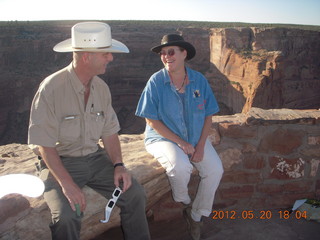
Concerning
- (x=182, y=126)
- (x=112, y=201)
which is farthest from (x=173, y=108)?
(x=112, y=201)

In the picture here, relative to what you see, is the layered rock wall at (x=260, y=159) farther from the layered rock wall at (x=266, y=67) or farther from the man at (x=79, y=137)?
the layered rock wall at (x=266, y=67)

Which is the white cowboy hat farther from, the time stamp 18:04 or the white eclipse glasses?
the time stamp 18:04

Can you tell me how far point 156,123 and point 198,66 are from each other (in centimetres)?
2775

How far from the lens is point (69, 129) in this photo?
244 cm

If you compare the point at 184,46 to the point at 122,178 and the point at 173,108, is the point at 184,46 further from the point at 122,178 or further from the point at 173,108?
the point at 122,178

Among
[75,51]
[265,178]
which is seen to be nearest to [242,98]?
[265,178]

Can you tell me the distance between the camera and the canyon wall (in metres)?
21.6

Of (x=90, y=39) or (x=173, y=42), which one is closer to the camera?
(x=90, y=39)

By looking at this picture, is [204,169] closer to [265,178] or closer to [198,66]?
[265,178]

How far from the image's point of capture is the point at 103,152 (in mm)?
2779

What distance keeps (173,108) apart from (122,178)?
881 mm

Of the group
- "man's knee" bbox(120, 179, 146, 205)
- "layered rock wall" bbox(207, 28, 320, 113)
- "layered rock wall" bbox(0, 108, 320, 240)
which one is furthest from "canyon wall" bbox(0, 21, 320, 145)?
"man's knee" bbox(120, 179, 146, 205)

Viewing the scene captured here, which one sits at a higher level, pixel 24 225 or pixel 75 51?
pixel 75 51

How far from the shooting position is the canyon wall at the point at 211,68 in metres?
21.6
